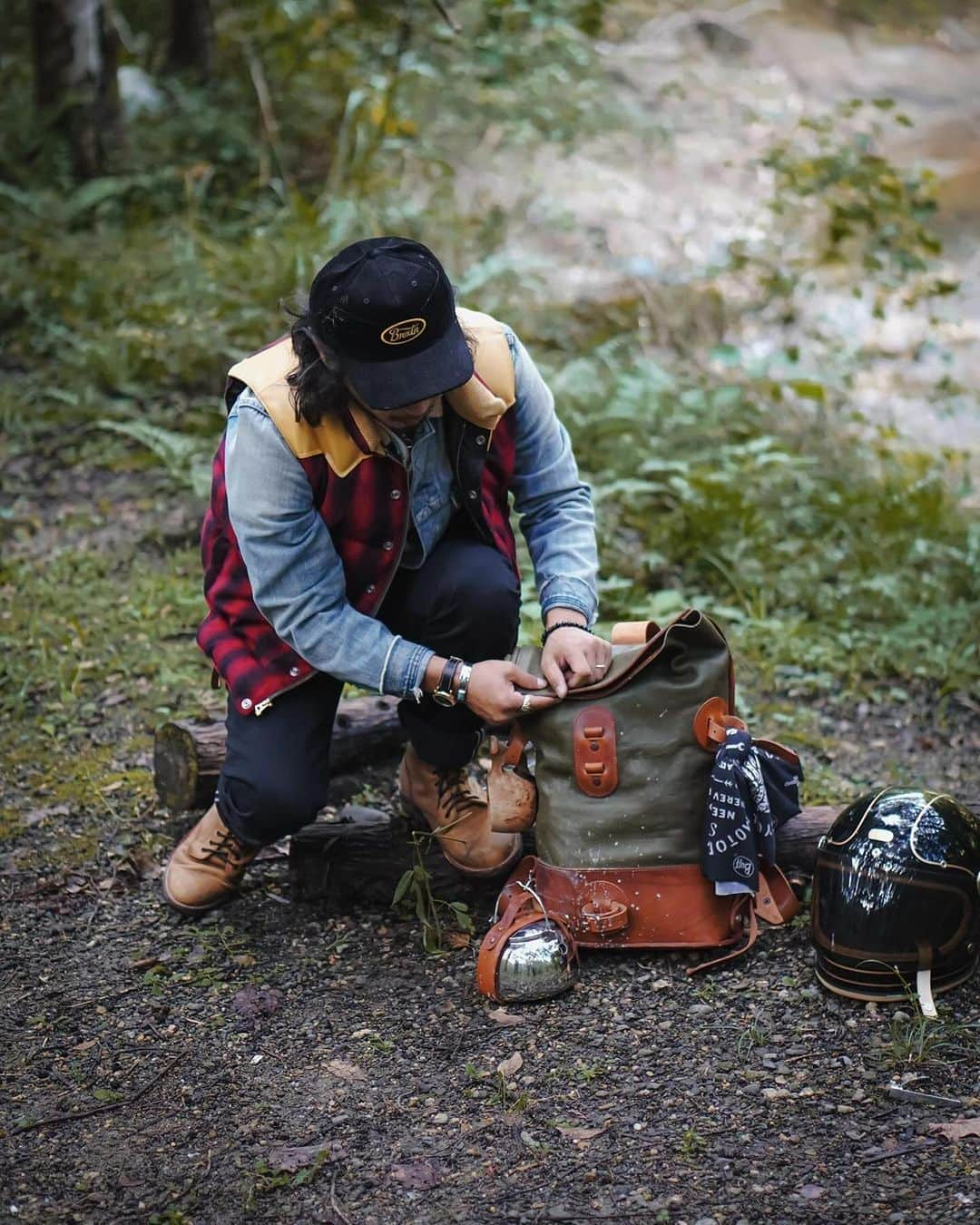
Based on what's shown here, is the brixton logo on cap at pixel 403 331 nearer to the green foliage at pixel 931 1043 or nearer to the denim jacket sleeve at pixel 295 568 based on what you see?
the denim jacket sleeve at pixel 295 568

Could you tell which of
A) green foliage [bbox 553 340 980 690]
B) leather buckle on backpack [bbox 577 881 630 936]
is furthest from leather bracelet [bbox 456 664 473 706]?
green foliage [bbox 553 340 980 690]

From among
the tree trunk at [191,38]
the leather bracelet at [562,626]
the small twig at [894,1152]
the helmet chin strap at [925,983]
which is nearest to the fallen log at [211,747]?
the leather bracelet at [562,626]

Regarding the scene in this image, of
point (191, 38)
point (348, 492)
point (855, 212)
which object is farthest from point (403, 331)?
point (191, 38)

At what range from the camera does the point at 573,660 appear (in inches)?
109

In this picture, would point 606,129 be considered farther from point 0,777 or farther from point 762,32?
point 0,777

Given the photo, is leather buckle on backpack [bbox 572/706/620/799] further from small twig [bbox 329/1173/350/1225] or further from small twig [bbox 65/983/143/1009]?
small twig [bbox 65/983/143/1009]

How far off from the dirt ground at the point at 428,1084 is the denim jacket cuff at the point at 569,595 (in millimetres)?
762

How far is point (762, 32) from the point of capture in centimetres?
1238

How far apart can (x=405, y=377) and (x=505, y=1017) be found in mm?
1305

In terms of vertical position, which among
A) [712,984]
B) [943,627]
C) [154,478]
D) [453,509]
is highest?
[453,509]

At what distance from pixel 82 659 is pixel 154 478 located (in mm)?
1381

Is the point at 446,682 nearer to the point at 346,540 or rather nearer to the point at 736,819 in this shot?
the point at 346,540

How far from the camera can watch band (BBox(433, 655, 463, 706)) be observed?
Result: 2.80m

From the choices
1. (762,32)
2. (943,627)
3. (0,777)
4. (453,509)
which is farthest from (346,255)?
(762,32)
